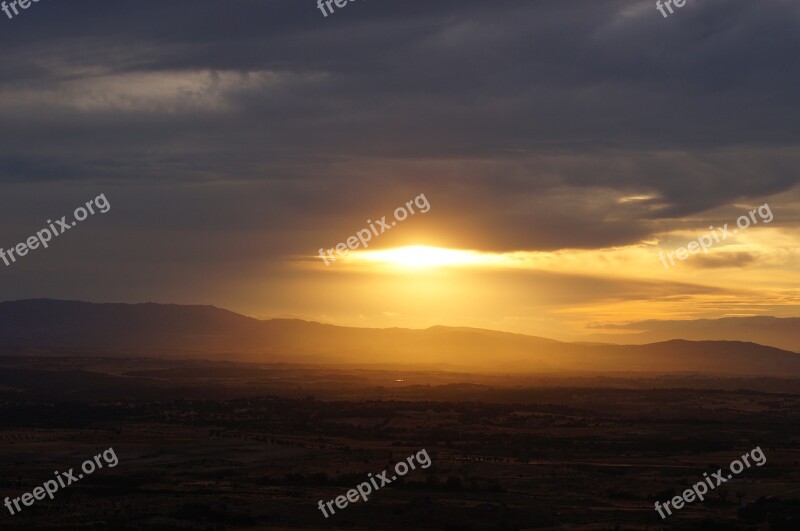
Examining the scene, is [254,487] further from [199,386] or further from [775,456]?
[199,386]

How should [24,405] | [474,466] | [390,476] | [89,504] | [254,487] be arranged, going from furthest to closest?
[24,405] < [474,466] < [390,476] < [254,487] < [89,504]

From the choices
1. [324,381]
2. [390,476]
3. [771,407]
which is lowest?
[771,407]

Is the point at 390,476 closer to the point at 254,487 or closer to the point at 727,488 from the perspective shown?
the point at 254,487

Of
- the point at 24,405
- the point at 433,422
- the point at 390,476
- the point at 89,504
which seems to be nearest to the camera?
the point at 89,504

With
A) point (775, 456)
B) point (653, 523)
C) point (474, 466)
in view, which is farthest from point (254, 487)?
point (775, 456)

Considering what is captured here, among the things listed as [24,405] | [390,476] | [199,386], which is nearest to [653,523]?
[390,476]

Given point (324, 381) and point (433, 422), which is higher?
point (324, 381)

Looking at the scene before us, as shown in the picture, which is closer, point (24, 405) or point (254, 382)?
point (24, 405)
